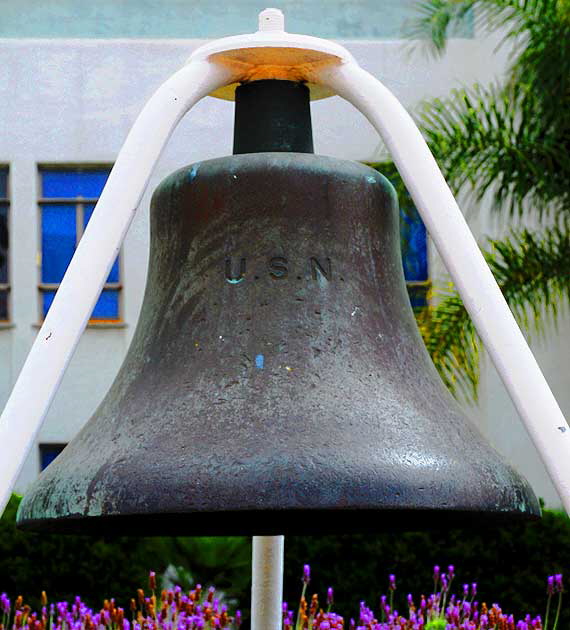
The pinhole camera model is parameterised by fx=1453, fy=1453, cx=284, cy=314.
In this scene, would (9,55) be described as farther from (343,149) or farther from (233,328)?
(233,328)

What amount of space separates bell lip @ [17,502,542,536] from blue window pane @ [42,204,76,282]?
1045 centimetres

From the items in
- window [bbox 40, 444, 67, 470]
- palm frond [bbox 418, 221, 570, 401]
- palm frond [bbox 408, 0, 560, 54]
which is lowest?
window [bbox 40, 444, 67, 470]

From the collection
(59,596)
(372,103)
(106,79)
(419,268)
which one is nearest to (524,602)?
(59,596)

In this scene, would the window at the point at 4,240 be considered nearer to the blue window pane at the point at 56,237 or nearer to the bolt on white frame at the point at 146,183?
the blue window pane at the point at 56,237

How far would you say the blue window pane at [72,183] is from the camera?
12859 mm

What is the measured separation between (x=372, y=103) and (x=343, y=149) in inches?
382

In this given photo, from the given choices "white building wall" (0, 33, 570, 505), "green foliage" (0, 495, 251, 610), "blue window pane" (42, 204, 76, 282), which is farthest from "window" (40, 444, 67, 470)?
"green foliage" (0, 495, 251, 610)

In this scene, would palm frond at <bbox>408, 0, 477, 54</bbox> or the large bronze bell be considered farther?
palm frond at <bbox>408, 0, 477, 54</bbox>

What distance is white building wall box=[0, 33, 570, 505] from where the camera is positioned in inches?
473

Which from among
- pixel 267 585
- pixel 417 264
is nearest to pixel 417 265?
pixel 417 264

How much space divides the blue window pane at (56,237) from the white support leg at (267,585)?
9844 millimetres

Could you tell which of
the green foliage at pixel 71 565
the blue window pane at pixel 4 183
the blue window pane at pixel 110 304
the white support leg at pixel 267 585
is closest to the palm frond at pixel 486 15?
the blue window pane at pixel 110 304

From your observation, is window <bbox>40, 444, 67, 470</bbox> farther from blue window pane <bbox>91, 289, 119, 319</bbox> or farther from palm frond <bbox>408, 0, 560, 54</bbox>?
palm frond <bbox>408, 0, 560, 54</bbox>

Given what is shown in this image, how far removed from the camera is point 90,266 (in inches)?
91.9
